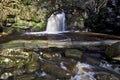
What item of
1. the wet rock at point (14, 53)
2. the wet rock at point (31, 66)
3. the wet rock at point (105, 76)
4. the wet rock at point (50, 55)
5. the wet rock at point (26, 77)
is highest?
the wet rock at point (14, 53)

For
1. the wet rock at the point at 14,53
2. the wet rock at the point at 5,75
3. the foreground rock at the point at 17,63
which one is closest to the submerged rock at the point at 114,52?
the foreground rock at the point at 17,63

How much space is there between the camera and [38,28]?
12.0 metres

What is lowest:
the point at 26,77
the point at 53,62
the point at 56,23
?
the point at 26,77

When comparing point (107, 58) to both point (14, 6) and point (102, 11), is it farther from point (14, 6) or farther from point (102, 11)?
point (14, 6)

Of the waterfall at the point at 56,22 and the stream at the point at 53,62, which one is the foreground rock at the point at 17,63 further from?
the waterfall at the point at 56,22

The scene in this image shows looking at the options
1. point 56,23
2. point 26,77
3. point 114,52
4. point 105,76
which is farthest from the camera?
point 56,23

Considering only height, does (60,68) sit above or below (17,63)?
→ below

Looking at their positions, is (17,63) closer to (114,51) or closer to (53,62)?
(53,62)

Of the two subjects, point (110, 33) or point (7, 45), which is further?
point (110, 33)

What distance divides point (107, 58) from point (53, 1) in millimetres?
5719

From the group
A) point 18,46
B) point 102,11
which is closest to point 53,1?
point 102,11

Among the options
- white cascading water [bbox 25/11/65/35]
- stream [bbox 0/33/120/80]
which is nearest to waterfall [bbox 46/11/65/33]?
white cascading water [bbox 25/11/65/35]

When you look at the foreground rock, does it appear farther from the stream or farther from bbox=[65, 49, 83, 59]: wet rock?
bbox=[65, 49, 83, 59]: wet rock

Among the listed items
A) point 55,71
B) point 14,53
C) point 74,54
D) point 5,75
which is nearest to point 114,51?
point 74,54
